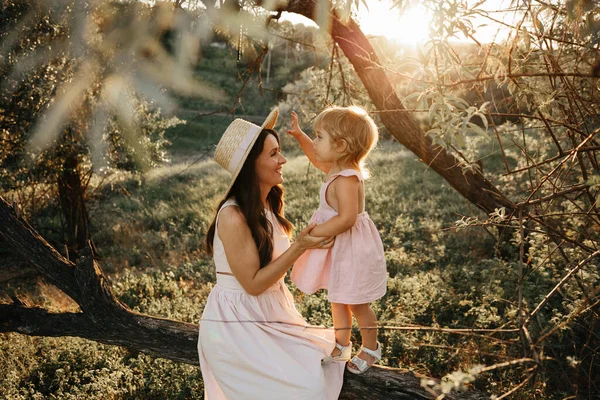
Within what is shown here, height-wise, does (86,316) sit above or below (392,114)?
below

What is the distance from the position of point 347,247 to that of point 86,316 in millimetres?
2095

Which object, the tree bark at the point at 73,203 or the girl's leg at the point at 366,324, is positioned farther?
the tree bark at the point at 73,203

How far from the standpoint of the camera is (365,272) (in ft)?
9.45

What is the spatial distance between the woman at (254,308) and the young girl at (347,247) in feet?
0.61

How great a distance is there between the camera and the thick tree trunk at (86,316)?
3479 millimetres

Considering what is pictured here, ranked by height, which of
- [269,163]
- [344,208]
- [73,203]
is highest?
[269,163]

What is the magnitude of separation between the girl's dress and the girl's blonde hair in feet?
2.30

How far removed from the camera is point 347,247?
2.92m

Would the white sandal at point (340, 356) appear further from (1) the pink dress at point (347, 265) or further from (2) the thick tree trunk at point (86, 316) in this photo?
(2) the thick tree trunk at point (86, 316)

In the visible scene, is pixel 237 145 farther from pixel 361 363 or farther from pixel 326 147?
pixel 361 363

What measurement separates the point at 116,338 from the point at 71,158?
5.13 m

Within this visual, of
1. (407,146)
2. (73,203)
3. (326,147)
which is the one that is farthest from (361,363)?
(73,203)

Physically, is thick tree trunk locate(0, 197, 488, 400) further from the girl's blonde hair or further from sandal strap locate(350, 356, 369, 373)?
the girl's blonde hair

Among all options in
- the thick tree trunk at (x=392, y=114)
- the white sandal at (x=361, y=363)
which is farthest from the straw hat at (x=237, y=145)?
the thick tree trunk at (x=392, y=114)
